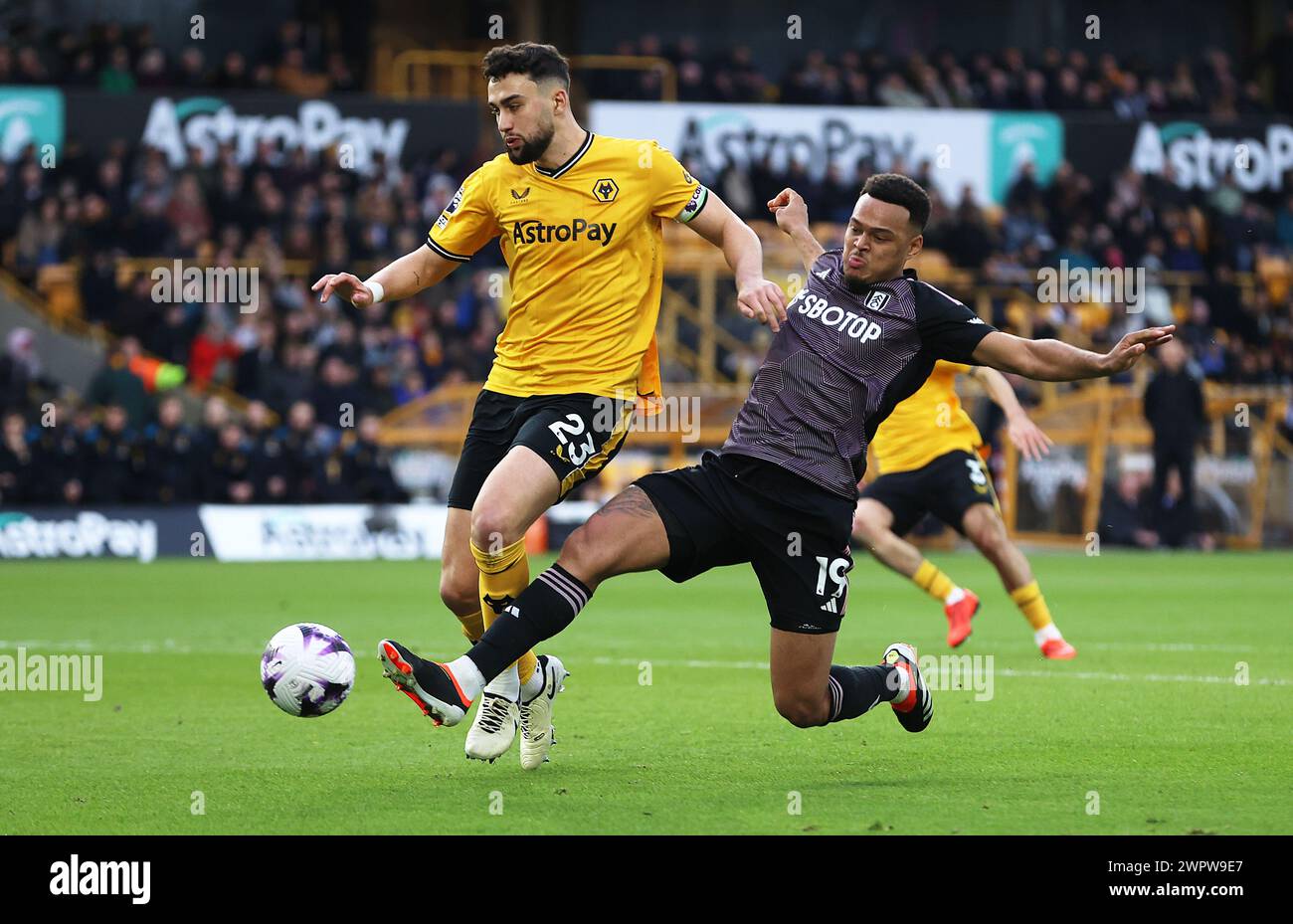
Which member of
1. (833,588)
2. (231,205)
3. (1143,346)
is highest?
(231,205)

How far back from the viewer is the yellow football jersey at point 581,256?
724 centimetres

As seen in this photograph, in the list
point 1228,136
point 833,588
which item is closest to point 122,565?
point 833,588

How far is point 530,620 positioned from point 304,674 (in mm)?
830

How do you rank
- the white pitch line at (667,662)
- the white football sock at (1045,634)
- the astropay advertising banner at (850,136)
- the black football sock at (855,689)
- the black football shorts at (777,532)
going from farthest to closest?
1. the astropay advertising banner at (850,136)
2. the white football sock at (1045,634)
3. the white pitch line at (667,662)
4. the black football sock at (855,689)
5. the black football shorts at (777,532)

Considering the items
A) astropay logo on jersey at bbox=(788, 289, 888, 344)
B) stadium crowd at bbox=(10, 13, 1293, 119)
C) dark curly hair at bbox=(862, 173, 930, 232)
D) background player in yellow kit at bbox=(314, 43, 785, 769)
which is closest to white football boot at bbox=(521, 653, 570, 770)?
background player in yellow kit at bbox=(314, 43, 785, 769)

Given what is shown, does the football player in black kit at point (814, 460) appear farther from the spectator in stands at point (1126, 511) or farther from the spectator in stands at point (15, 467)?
the spectator in stands at point (1126, 511)

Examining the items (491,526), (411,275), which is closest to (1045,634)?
(411,275)

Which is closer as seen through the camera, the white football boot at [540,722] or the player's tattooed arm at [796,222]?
the white football boot at [540,722]

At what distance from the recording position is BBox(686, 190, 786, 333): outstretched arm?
659 cm

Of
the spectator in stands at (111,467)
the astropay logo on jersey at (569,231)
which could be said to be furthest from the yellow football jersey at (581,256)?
the spectator in stands at (111,467)

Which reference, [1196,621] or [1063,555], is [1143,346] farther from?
[1063,555]

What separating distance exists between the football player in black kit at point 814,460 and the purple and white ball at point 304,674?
850mm
